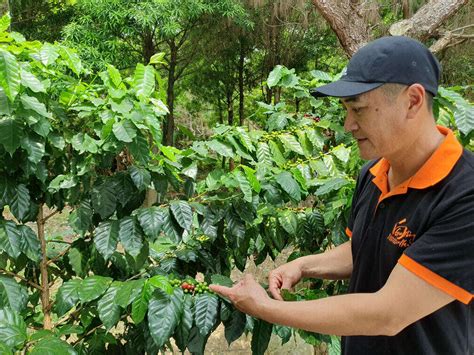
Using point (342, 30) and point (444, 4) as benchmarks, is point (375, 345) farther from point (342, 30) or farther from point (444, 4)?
point (444, 4)

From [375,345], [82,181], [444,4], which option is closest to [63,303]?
[82,181]

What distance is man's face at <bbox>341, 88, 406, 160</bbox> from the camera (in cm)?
102

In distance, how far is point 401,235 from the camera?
3.49ft

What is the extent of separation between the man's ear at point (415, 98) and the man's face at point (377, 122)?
17 millimetres

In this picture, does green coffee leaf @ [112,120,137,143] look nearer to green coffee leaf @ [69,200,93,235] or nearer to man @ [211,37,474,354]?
green coffee leaf @ [69,200,93,235]

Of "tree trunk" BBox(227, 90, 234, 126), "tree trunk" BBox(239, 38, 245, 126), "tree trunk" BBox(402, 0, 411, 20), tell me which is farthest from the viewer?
"tree trunk" BBox(227, 90, 234, 126)

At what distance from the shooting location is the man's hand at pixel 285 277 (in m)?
1.36

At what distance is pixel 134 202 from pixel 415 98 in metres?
0.93

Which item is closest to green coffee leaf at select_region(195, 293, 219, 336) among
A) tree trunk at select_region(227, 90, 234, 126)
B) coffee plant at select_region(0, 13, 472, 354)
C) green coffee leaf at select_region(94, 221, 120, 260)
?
coffee plant at select_region(0, 13, 472, 354)

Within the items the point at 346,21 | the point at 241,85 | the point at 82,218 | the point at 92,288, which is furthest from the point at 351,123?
the point at 241,85

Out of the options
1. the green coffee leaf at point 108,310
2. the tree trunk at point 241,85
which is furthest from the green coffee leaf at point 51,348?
the tree trunk at point 241,85

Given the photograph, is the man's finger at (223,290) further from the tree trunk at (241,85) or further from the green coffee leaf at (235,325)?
the tree trunk at (241,85)

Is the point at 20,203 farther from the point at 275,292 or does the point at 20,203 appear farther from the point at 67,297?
the point at 275,292

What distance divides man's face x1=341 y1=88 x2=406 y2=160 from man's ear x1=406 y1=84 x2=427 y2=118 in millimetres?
17
